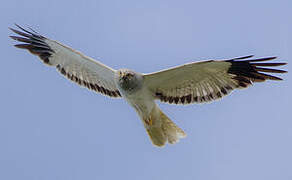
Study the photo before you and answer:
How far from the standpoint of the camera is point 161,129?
12.4 metres

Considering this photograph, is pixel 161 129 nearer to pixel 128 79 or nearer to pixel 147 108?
pixel 147 108

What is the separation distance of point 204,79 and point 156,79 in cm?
98

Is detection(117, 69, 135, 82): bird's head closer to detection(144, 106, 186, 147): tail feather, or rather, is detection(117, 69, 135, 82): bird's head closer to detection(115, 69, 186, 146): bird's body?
detection(115, 69, 186, 146): bird's body

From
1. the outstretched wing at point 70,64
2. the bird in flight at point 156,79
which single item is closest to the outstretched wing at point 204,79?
the bird in flight at point 156,79

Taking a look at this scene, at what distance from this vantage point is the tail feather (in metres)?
12.2

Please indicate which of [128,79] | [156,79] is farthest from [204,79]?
[128,79]

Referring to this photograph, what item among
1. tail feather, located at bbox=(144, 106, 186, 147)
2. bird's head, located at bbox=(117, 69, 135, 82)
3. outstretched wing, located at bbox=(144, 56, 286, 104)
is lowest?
tail feather, located at bbox=(144, 106, 186, 147)

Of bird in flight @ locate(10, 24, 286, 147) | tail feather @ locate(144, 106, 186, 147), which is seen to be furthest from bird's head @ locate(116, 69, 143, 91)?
tail feather @ locate(144, 106, 186, 147)

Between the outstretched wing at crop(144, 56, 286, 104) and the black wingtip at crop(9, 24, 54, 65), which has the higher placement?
the black wingtip at crop(9, 24, 54, 65)

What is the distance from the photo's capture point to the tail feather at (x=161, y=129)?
1223cm

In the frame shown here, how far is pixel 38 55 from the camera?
42.5 ft

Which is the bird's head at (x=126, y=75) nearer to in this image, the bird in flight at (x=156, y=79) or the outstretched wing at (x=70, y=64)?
the bird in flight at (x=156, y=79)

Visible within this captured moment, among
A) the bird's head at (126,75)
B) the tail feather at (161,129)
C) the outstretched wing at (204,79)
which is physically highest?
the bird's head at (126,75)

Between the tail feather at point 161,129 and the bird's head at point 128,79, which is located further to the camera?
the tail feather at point 161,129
